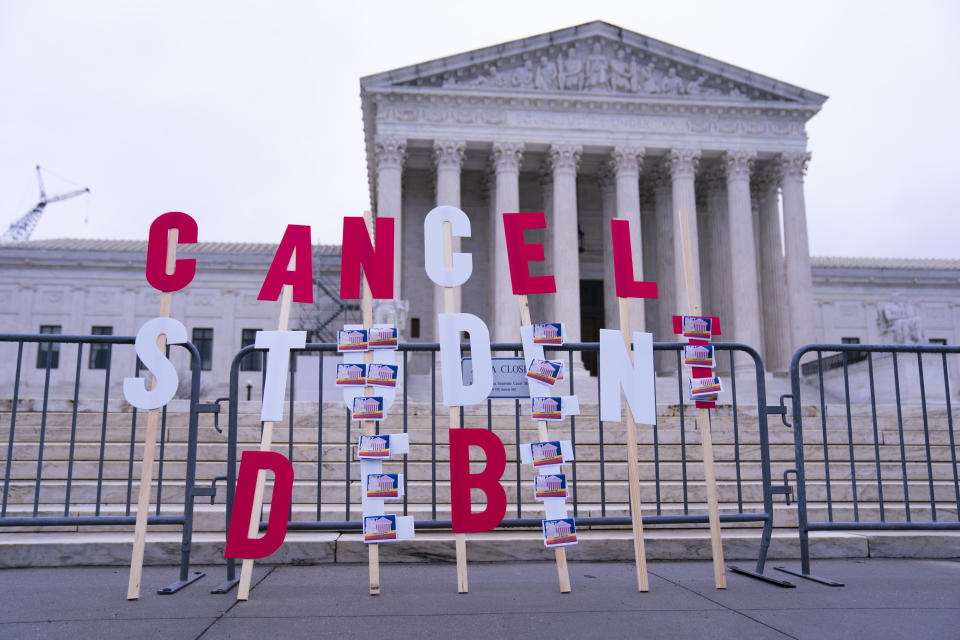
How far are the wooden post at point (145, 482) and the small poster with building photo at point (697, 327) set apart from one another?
3.81m

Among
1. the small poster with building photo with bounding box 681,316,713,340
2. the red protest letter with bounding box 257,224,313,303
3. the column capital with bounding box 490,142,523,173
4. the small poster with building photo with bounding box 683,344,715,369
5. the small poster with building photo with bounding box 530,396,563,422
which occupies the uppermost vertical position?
Answer: the column capital with bounding box 490,142,523,173

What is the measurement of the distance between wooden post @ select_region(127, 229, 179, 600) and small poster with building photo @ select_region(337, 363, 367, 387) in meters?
1.30

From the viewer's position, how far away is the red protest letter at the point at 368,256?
5.58 meters

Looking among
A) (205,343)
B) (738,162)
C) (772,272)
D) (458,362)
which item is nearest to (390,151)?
(738,162)

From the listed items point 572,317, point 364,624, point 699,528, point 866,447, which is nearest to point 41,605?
point 364,624

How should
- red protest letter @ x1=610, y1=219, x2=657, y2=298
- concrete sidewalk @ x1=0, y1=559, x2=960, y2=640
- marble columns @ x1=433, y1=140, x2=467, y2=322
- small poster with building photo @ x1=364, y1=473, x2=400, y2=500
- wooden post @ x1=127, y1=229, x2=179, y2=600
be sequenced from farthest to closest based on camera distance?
1. marble columns @ x1=433, y1=140, x2=467, y2=322
2. red protest letter @ x1=610, y1=219, x2=657, y2=298
3. small poster with building photo @ x1=364, y1=473, x2=400, y2=500
4. wooden post @ x1=127, y1=229, x2=179, y2=600
5. concrete sidewalk @ x1=0, y1=559, x2=960, y2=640

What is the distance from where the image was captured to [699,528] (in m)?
7.07

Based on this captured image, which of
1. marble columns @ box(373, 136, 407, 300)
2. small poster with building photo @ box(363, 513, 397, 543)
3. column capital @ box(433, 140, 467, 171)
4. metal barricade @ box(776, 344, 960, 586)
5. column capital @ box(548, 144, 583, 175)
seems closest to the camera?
small poster with building photo @ box(363, 513, 397, 543)

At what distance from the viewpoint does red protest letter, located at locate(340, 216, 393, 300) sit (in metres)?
5.58

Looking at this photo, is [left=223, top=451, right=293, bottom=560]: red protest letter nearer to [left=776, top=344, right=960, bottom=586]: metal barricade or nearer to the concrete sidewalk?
the concrete sidewalk

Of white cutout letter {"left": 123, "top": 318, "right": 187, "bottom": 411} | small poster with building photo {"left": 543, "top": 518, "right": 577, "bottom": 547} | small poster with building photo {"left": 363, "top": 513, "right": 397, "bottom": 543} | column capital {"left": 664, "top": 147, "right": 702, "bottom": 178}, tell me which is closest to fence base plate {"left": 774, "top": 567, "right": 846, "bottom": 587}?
small poster with building photo {"left": 543, "top": 518, "right": 577, "bottom": 547}

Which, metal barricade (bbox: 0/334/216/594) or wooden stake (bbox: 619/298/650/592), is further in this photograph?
metal barricade (bbox: 0/334/216/594)

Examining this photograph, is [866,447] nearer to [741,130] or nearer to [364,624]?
[364,624]

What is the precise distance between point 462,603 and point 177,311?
36594 mm
